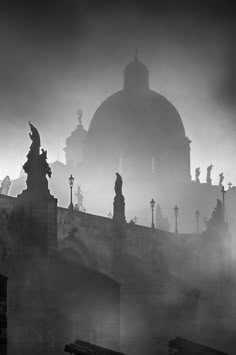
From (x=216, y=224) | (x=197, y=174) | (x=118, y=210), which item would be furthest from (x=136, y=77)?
(x=118, y=210)

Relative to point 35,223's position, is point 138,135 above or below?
above

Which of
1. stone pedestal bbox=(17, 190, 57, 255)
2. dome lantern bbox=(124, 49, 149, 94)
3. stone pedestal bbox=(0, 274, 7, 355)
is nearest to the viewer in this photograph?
stone pedestal bbox=(0, 274, 7, 355)

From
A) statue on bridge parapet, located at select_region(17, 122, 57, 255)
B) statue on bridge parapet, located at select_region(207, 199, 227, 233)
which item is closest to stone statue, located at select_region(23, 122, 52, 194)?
statue on bridge parapet, located at select_region(17, 122, 57, 255)

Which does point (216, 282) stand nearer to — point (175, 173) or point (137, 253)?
→ point (137, 253)

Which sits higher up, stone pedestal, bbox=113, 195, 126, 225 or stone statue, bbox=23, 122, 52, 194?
stone statue, bbox=23, 122, 52, 194

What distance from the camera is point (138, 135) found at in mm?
110062

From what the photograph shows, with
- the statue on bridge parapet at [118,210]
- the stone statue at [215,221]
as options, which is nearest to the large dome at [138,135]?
the stone statue at [215,221]

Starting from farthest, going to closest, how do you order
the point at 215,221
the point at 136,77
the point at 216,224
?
1. the point at 136,77
2. the point at 215,221
3. the point at 216,224

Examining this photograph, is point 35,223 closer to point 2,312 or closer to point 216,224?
point 2,312

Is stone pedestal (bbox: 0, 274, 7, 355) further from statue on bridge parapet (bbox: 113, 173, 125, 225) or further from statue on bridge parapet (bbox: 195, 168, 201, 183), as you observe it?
statue on bridge parapet (bbox: 195, 168, 201, 183)

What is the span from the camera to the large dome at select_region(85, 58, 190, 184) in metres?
110

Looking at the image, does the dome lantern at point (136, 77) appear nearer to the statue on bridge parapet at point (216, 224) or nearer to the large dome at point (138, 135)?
the large dome at point (138, 135)

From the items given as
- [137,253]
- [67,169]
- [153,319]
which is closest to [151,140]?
[67,169]

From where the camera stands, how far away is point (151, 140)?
110438 millimetres
